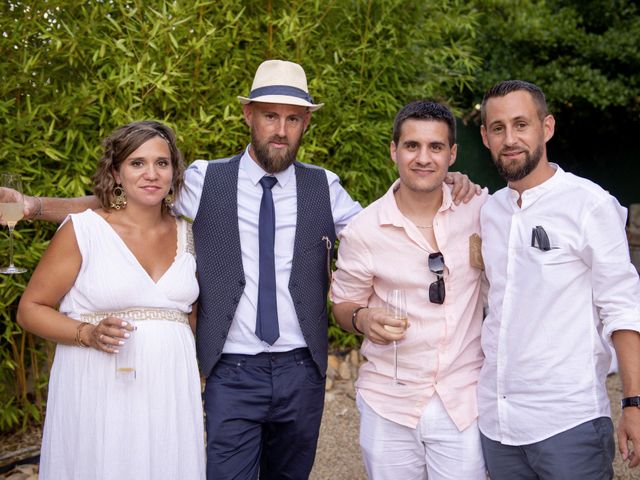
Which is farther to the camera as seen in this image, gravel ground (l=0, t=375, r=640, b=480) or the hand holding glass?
gravel ground (l=0, t=375, r=640, b=480)

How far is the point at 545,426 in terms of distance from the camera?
220cm

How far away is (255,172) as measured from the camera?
2852 mm

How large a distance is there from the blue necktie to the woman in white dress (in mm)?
278

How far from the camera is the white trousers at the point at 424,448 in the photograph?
2377 millimetres

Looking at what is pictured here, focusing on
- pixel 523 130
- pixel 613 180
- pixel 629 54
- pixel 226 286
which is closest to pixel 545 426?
pixel 523 130

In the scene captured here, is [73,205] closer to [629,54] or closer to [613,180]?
[629,54]

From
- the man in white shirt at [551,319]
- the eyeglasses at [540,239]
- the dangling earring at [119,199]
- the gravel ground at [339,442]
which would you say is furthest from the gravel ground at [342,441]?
the eyeglasses at [540,239]

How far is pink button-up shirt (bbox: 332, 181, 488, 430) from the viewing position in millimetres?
2416

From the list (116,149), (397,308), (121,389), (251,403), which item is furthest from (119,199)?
(397,308)

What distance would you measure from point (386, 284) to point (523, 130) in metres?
0.70

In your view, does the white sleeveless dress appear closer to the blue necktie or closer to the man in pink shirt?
the blue necktie

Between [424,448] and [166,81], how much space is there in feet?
8.13

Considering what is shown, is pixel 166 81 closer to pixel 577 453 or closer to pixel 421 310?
pixel 421 310

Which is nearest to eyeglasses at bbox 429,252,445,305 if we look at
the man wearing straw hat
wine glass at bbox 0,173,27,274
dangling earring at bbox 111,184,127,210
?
the man wearing straw hat
